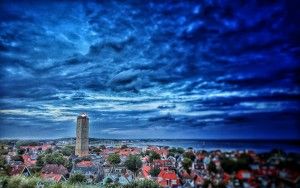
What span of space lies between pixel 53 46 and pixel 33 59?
1.37 ft

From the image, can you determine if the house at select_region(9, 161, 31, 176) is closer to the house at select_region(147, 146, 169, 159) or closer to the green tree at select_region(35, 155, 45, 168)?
the green tree at select_region(35, 155, 45, 168)

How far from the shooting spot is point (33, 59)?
584 centimetres

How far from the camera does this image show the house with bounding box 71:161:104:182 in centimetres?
573

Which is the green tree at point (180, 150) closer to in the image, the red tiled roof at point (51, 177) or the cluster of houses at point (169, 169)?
the cluster of houses at point (169, 169)

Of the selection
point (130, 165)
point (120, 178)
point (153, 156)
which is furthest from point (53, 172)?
point (153, 156)

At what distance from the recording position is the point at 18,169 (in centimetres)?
605

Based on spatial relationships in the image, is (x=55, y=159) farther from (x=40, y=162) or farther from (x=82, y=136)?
(x=82, y=136)

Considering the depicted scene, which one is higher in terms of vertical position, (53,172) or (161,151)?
(161,151)

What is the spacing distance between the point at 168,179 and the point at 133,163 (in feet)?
2.26

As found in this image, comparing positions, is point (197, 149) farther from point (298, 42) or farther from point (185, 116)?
point (298, 42)

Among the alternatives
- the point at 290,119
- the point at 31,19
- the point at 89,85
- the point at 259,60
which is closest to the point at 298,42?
the point at 259,60

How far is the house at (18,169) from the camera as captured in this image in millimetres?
5922

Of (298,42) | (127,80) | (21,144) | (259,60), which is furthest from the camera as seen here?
(21,144)

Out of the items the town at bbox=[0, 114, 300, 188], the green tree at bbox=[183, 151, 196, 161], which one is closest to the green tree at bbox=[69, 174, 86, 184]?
the town at bbox=[0, 114, 300, 188]
